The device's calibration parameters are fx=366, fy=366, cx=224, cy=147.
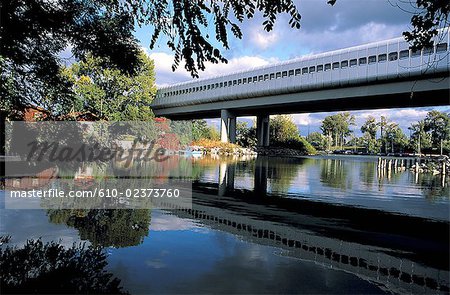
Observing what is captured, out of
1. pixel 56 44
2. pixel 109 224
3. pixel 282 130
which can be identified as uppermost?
pixel 282 130

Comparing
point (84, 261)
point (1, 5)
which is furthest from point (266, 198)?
point (1, 5)

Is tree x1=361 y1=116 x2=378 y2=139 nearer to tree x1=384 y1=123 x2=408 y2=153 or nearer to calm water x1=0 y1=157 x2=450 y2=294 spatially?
tree x1=384 y1=123 x2=408 y2=153

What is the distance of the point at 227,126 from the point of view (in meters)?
72.7

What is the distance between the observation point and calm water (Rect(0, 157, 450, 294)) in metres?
6.44

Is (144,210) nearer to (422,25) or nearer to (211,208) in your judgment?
(211,208)

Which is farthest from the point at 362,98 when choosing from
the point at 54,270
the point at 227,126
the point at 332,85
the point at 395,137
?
the point at 395,137

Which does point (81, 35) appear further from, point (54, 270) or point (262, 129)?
point (262, 129)

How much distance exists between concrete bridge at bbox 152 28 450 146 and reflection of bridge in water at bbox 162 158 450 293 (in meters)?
17.9

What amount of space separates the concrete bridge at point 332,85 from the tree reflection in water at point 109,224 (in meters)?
23.4

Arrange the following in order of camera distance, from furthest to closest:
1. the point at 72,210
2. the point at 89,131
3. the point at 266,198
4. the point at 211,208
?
the point at 266,198 → the point at 211,208 → the point at 72,210 → the point at 89,131

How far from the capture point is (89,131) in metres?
7.91

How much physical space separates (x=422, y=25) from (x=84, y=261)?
22.7 feet

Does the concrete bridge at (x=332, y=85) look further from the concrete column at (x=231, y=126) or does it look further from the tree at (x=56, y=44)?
the tree at (x=56, y=44)

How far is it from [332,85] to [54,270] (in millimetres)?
46501
